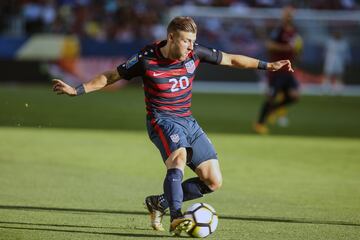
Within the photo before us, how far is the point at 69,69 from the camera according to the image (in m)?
28.1

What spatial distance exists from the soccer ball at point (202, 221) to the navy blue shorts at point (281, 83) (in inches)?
423

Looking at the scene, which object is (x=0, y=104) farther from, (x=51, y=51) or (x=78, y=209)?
(x=78, y=209)

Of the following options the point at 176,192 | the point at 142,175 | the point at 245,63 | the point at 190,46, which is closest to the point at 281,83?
the point at 142,175

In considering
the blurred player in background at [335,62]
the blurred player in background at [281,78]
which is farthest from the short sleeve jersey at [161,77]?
the blurred player in background at [335,62]

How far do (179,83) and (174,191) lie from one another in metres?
1.06

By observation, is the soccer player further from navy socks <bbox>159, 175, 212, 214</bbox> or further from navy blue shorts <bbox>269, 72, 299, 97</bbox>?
navy blue shorts <bbox>269, 72, 299, 97</bbox>

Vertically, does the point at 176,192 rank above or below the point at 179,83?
below

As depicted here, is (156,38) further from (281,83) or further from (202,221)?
(202,221)

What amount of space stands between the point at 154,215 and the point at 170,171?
0.62 metres

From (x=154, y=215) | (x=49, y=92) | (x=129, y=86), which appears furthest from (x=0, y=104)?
(x=154, y=215)

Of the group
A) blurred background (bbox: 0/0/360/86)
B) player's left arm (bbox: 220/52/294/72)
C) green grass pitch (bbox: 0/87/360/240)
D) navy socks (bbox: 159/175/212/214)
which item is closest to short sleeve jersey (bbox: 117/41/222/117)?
player's left arm (bbox: 220/52/294/72)

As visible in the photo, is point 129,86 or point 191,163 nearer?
point 191,163

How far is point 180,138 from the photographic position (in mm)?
7230

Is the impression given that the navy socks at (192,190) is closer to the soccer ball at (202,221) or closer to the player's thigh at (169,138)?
the player's thigh at (169,138)
